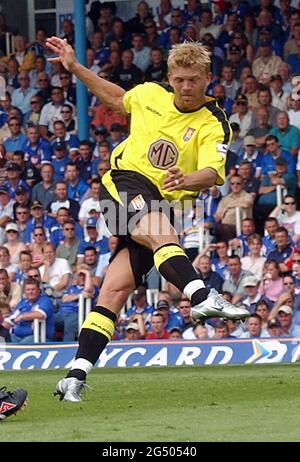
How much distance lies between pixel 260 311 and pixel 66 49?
6.38 metres

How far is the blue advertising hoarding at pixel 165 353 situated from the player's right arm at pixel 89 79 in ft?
15.5

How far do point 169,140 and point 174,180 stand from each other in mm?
663

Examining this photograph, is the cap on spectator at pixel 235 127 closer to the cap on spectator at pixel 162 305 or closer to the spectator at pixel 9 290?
the cap on spectator at pixel 162 305

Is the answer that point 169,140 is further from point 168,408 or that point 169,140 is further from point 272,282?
point 272,282

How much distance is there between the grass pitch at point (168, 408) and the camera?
22.6 feet

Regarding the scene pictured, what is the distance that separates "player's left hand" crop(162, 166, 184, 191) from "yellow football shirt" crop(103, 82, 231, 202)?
41cm

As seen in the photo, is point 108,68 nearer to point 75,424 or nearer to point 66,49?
point 66,49

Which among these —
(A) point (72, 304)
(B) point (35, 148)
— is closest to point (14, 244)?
(A) point (72, 304)

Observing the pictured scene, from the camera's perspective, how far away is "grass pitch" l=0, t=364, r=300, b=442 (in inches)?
272

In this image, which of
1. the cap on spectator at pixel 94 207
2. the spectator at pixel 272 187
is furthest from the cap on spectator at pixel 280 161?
the cap on spectator at pixel 94 207

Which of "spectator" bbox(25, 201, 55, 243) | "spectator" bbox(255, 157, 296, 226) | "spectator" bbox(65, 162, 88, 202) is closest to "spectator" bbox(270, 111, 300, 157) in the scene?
"spectator" bbox(255, 157, 296, 226)

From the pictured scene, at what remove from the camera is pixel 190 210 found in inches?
642
